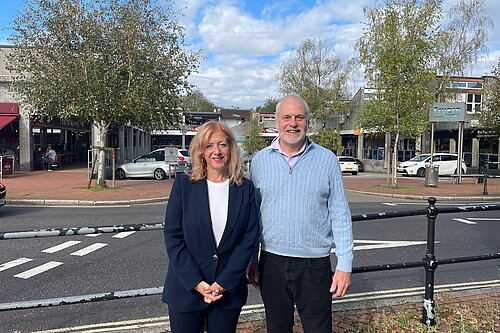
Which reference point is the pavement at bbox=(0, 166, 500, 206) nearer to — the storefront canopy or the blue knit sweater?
the storefront canopy

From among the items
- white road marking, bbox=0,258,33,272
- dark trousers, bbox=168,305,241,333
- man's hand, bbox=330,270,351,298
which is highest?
man's hand, bbox=330,270,351,298

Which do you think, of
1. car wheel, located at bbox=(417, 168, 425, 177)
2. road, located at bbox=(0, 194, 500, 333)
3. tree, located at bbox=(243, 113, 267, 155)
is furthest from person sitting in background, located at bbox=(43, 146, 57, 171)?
car wheel, located at bbox=(417, 168, 425, 177)

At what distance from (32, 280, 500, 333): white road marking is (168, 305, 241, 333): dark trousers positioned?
1563 millimetres

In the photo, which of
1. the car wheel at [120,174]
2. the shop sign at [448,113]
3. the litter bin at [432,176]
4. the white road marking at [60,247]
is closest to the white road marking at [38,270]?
the white road marking at [60,247]

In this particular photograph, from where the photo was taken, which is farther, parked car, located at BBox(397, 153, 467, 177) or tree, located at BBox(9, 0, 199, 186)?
parked car, located at BBox(397, 153, 467, 177)

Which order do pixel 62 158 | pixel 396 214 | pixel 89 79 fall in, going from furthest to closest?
pixel 62 158, pixel 89 79, pixel 396 214

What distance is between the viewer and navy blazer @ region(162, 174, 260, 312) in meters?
2.39

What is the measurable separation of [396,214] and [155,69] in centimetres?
1345

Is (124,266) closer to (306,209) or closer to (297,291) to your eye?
(297,291)

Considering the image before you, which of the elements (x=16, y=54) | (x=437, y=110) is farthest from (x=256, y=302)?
(x=437, y=110)

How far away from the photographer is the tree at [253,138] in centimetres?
4597

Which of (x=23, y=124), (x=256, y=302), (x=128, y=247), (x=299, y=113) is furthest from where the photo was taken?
(x=23, y=124)

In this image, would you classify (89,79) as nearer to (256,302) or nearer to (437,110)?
(256,302)

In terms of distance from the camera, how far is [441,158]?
Result: 29.1 meters
